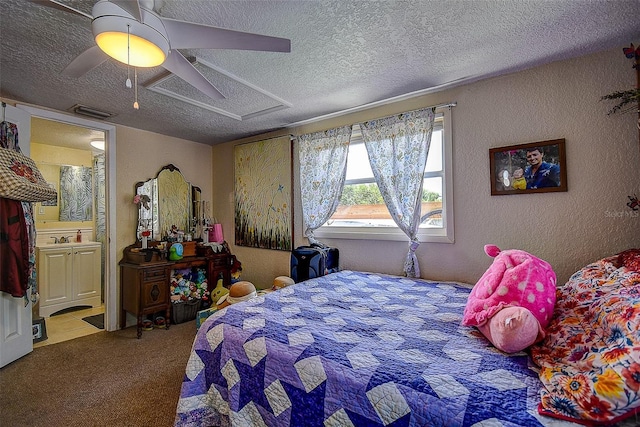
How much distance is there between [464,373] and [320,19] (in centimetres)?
185

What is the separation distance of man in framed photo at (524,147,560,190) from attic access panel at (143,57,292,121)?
2.15 m

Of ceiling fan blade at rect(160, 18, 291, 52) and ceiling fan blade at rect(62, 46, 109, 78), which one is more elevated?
ceiling fan blade at rect(62, 46, 109, 78)

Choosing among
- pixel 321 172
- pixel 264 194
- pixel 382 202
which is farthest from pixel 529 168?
pixel 264 194

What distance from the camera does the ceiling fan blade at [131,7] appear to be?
1.16 m

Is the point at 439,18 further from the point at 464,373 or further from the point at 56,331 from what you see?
the point at 56,331

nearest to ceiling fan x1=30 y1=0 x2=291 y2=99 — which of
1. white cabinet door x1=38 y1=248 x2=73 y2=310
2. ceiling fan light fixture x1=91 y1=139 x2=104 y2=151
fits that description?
ceiling fan light fixture x1=91 y1=139 x2=104 y2=151

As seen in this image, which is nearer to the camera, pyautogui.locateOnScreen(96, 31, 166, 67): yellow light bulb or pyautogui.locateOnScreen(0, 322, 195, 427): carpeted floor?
pyautogui.locateOnScreen(96, 31, 166, 67): yellow light bulb

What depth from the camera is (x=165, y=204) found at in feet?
12.8

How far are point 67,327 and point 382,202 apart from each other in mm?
3957

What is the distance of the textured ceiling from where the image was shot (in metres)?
1.59

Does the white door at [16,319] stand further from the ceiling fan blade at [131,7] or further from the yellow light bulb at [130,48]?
the ceiling fan blade at [131,7]

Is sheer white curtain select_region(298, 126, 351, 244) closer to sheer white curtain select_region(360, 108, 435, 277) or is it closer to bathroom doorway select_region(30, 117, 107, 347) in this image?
sheer white curtain select_region(360, 108, 435, 277)

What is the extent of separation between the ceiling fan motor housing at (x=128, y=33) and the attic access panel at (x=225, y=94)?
27.2 inches

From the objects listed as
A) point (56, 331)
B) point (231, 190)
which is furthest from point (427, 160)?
point (56, 331)
